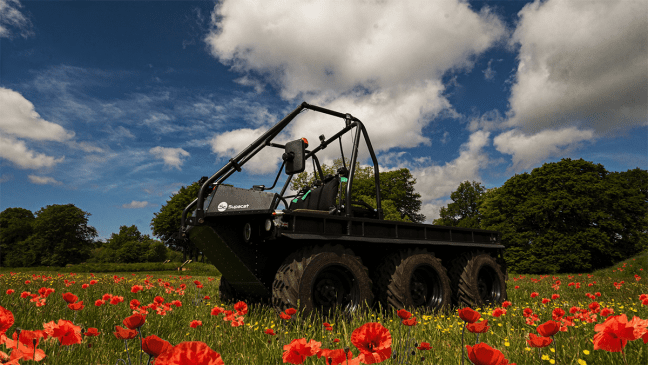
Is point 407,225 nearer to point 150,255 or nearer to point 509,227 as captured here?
point 509,227

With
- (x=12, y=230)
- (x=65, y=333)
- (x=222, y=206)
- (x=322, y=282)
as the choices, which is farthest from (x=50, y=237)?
(x=65, y=333)

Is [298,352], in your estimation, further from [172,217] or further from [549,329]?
[172,217]

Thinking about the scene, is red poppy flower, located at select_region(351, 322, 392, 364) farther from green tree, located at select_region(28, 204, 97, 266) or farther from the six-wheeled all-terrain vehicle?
green tree, located at select_region(28, 204, 97, 266)

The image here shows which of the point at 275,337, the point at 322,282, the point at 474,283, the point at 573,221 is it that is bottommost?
the point at 275,337

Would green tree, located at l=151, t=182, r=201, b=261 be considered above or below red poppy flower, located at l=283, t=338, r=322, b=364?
above

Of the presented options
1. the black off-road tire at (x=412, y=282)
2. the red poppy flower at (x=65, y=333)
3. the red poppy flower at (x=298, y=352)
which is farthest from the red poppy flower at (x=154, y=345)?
the black off-road tire at (x=412, y=282)

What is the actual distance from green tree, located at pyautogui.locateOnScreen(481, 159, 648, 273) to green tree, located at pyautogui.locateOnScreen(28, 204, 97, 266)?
151 feet

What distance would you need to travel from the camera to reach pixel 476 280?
6504 mm

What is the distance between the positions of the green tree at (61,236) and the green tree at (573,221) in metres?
45.9

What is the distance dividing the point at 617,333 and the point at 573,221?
30.6 m

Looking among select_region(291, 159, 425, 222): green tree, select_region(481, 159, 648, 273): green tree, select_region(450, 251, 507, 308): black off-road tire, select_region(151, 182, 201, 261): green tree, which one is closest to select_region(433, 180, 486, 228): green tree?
select_region(291, 159, 425, 222): green tree

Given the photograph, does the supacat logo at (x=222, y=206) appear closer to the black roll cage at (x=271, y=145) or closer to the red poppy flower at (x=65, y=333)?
the black roll cage at (x=271, y=145)

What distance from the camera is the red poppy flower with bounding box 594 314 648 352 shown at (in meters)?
1.23

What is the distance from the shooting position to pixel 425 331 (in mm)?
3828
